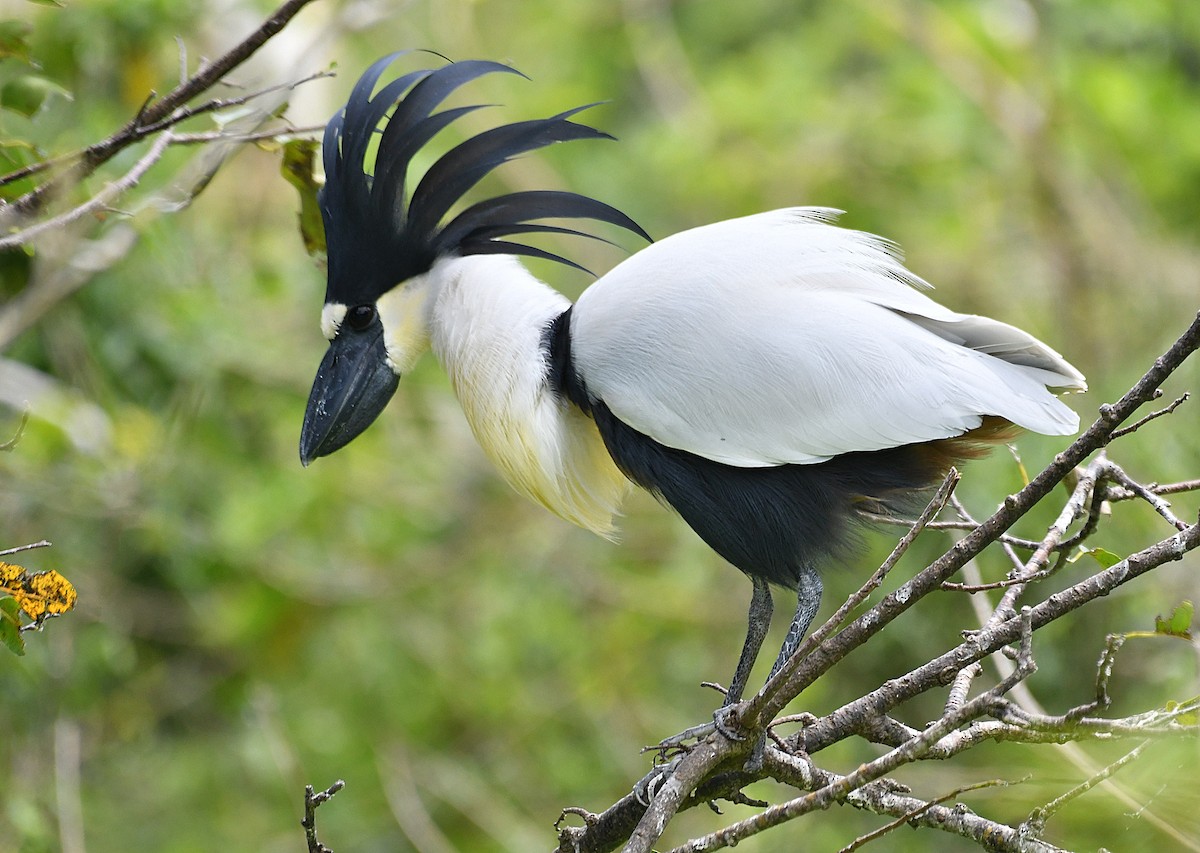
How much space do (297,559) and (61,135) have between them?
2.11 m

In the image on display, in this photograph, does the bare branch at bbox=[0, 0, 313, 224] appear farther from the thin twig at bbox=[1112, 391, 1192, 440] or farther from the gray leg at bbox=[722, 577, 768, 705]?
the gray leg at bbox=[722, 577, 768, 705]

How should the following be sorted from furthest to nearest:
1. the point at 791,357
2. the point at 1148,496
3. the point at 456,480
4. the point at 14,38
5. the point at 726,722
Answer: the point at 456,480 → the point at 791,357 → the point at 726,722 → the point at 14,38 → the point at 1148,496

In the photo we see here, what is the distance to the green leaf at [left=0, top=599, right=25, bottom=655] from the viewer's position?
4.24 ft

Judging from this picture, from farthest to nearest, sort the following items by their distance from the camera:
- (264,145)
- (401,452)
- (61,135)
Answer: (401,452), (61,135), (264,145)

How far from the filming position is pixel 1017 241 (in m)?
5.32

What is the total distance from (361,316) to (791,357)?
2.62 ft

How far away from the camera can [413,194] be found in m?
2.24

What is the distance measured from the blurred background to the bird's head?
55 centimetres

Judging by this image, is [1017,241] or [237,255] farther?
[1017,241]

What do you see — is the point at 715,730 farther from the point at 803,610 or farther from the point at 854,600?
the point at 854,600

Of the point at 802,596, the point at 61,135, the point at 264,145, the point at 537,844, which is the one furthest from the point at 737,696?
the point at 537,844

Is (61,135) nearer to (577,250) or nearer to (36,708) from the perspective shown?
(36,708)

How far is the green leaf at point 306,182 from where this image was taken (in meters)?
2.01

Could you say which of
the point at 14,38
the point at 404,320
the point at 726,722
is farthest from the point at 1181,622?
the point at 14,38
